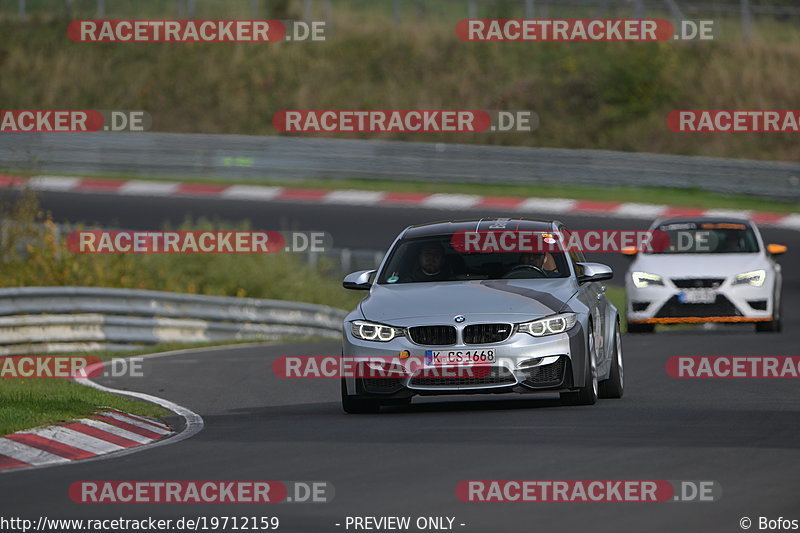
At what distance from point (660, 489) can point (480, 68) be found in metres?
40.7

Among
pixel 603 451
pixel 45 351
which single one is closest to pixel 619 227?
pixel 45 351

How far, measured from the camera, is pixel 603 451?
383 inches

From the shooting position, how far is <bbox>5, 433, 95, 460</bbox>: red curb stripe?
1043 centimetres

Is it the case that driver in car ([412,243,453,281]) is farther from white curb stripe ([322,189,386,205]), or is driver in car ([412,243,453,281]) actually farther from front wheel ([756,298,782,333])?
white curb stripe ([322,189,386,205])

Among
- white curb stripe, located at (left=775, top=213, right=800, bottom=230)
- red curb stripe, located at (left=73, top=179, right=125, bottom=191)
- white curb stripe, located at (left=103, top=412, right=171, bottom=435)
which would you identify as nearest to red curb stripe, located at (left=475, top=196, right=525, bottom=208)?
white curb stripe, located at (left=775, top=213, right=800, bottom=230)

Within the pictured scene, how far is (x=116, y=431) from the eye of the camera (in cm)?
1145

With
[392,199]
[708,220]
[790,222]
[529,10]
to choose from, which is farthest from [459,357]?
[529,10]

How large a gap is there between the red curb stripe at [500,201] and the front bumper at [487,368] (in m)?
24.0

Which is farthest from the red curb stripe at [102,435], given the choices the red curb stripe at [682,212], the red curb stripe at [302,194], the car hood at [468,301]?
the red curb stripe at [302,194]

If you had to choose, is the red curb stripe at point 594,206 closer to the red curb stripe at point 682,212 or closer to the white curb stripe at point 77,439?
the red curb stripe at point 682,212

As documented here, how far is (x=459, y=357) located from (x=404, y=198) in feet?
84.4

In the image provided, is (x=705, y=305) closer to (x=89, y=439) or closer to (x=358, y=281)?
(x=358, y=281)

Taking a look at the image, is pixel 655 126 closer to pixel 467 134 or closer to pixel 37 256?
pixel 467 134

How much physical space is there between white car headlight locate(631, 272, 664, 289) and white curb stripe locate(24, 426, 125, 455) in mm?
10702
